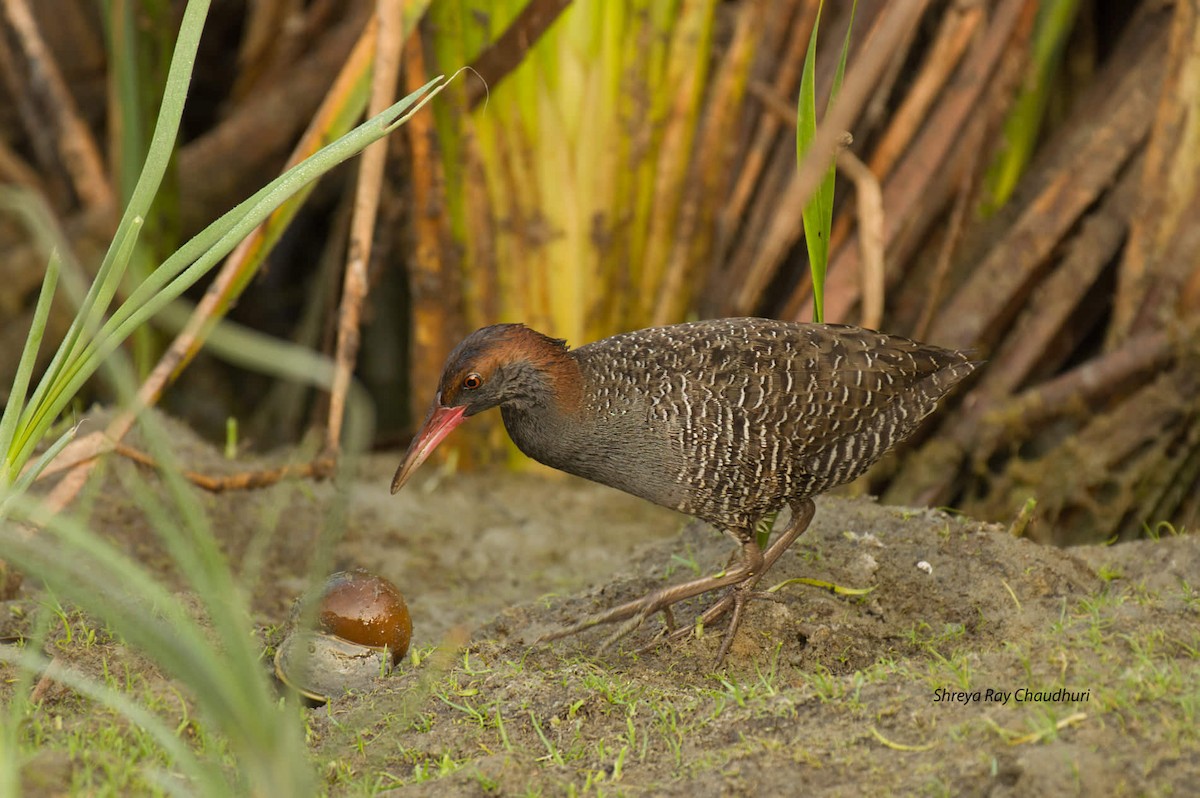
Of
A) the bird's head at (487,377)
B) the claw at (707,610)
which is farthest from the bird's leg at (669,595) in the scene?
the bird's head at (487,377)

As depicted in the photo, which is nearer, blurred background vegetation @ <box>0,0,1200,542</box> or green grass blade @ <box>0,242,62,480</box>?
green grass blade @ <box>0,242,62,480</box>

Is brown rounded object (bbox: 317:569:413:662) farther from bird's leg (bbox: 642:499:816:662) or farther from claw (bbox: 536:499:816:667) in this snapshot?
bird's leg (bbox: 642:499:816:662)

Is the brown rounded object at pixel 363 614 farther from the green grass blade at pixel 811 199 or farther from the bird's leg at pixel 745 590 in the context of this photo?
the green grass blade at pixel 811 199

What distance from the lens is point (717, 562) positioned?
147 inches

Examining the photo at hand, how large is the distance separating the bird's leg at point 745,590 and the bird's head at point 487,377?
2.29 ft

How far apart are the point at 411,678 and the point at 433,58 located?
8.10 ft

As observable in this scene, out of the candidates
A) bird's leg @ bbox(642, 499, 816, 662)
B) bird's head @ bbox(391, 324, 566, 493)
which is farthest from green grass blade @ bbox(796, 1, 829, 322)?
bird's head @ bbox(391, 324, 566, 493)

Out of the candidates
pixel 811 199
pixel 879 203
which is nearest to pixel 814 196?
pixel 811 199

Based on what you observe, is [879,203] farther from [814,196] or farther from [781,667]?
[781,667]

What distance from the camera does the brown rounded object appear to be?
295 centimetres

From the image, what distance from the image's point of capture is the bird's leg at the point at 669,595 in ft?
10.7

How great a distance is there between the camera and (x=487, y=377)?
132 inches

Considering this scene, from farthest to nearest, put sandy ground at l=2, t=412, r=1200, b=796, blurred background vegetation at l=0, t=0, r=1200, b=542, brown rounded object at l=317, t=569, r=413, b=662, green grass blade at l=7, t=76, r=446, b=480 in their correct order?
blurred background vegetation at l=0, t=0, r=1200, b=542, brown rounded object at l=317, t=569, r=413, b=662, green grass blade at l=7, t=76, r=446, b=480, sandy ground at l=2, t=412, r=1200, b=796

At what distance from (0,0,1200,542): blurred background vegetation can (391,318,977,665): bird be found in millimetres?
1023
